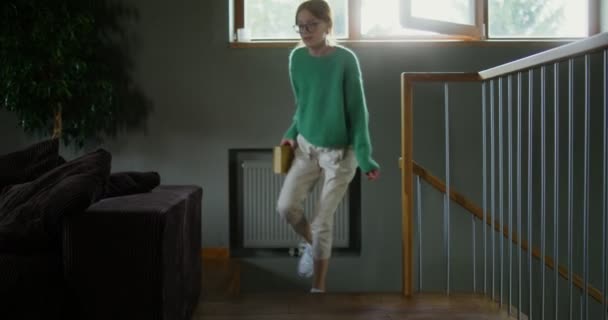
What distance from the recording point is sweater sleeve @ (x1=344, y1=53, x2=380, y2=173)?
8.83ft

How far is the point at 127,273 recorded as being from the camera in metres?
1.65

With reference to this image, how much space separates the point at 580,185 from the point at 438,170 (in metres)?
0.88

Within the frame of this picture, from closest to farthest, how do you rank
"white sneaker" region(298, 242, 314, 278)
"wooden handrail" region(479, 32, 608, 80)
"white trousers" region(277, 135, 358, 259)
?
1. "wooden handrail" region(479, 32, 608, 80)
2. "white trousers" region(277, 135, 358, 259)
3. "white sneaker" region(298, 242, 314, 278)

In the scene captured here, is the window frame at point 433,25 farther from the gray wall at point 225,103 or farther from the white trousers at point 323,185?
the white trousers at point 323,185

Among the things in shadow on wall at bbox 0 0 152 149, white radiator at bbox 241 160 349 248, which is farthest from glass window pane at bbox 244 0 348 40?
white radiator at bbox 241 160 349 248

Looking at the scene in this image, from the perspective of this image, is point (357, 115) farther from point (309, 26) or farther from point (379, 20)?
point (379, 20)

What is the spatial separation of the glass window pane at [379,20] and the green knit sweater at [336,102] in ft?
4.17

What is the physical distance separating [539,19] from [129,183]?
118 inches

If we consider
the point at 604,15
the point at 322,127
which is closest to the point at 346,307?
the point at 322,127

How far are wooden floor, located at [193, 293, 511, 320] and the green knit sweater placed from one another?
582 mm

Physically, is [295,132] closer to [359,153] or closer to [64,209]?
[359,153]

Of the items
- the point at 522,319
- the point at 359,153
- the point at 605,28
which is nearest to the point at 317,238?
the point at 359,153

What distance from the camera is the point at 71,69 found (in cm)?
342

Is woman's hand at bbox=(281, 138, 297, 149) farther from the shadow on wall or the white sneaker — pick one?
the shadow on wall
